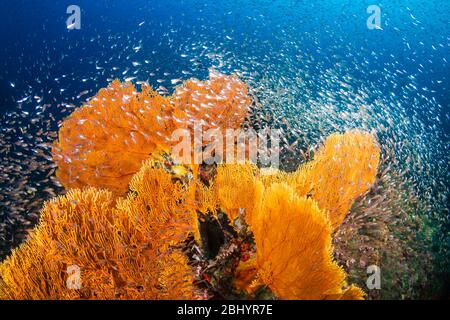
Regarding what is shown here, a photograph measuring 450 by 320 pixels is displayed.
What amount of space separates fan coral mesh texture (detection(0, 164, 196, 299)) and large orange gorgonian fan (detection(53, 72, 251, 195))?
1584 millimetres

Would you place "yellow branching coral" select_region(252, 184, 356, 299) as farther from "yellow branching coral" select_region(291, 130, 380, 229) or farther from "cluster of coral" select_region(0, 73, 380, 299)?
"yellow branching coral" select_region(291, 130, 380, 229)

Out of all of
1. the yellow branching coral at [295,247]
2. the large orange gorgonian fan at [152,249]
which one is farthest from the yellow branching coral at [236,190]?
the yellow branching coral at [295,247]

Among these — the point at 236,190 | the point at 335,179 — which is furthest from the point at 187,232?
the point at 335,179

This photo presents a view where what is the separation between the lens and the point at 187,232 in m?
3.62

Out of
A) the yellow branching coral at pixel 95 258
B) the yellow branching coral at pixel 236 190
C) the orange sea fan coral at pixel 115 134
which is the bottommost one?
the yellow branching coral at pixel 95 258

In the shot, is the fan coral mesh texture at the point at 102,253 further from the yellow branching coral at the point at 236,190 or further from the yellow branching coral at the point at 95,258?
the yellow branching coral at the point at 236,190

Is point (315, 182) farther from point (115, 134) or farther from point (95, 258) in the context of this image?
point (115, 134)

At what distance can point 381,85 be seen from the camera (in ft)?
132

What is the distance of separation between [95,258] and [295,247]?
1.97m

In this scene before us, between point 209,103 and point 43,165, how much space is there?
3.32 metres

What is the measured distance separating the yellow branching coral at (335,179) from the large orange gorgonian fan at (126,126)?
68.9 inches

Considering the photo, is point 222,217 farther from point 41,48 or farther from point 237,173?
point 41,48

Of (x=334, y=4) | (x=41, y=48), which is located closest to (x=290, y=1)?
(x=334, y=4)

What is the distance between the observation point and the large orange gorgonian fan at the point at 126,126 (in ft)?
16.1
